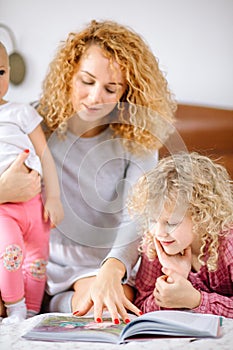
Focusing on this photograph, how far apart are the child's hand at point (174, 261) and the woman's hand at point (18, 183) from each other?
336 millimetres

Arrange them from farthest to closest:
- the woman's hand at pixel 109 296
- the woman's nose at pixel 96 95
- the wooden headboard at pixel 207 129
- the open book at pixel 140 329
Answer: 1. the wooden headboard at pixel 207 129
2. the woman's nose at pixel 96 95
3. the woman's hand at pixel 109 296
4. the open book at pixel 140 329

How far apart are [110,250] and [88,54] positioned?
49 centimetres

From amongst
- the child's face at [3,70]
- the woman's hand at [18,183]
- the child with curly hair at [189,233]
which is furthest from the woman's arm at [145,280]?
the child's face at [3,70]

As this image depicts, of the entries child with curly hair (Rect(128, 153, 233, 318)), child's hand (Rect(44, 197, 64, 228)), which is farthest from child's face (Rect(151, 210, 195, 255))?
child's hand (Rect(44, 197, 64, 228))

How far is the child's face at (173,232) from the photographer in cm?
122

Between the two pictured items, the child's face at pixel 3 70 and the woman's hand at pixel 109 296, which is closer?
the woman's hand at pixel 109 296

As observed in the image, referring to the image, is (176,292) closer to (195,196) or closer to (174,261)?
(174,261)

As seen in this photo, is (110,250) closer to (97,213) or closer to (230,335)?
(97,213)

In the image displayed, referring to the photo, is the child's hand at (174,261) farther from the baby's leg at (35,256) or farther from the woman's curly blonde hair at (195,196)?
the baby's leg at (35,256)

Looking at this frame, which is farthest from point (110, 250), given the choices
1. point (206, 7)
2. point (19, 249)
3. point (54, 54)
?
point (206, 7)

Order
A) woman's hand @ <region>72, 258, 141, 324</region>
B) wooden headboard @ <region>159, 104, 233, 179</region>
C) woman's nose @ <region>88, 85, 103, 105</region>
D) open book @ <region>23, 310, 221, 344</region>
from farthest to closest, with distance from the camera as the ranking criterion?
wooden headboard @ <region>159, 104, 233, 179</region> < woman's nose @ <region>88, 85, 103, 105</region> < woman's hand @ <region>72, 258, 141, 324</region> < open book @ <region>23, 310, 221, 344</region>

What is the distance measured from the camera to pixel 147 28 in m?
1.45

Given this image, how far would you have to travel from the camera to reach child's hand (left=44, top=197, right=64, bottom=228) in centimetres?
137

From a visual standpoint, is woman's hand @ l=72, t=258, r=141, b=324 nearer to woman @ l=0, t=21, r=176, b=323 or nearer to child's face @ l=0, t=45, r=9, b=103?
woman @ l=0, t=21, r=176, b=323
